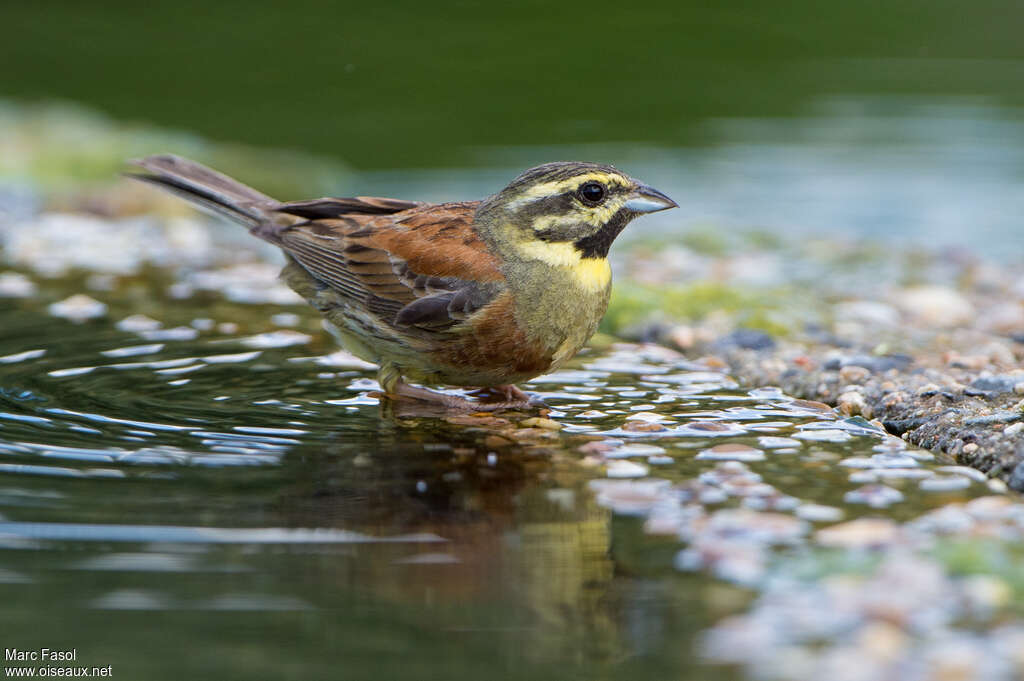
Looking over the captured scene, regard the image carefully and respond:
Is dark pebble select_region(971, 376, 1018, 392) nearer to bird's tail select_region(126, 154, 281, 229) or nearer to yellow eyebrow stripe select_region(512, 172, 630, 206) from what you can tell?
yellow eyebrow stripe select_region(512, 172, 630, 206)

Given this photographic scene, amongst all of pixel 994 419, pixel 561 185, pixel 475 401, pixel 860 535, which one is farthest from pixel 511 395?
pixel 860 535

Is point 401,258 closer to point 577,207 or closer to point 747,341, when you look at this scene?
→ point 577,207

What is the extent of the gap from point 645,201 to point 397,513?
89.9 inches

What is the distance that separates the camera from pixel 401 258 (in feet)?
20.6

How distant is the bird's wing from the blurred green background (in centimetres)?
589

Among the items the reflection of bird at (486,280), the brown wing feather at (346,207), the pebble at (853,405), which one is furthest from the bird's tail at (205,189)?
the pebble at (853,405)

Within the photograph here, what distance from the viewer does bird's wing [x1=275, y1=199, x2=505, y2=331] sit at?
5879 mm

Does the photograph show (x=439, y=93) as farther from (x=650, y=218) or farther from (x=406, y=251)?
(x=406, y=251)

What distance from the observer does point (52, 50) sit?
1538cm

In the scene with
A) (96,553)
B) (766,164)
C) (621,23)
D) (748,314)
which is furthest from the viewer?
(621,23)

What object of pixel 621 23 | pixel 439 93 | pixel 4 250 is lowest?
pixel 4 250

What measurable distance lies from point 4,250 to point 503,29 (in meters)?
8.32

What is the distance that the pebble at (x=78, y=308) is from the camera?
7.34 m

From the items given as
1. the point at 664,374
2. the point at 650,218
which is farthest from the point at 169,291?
the point at 650,218
